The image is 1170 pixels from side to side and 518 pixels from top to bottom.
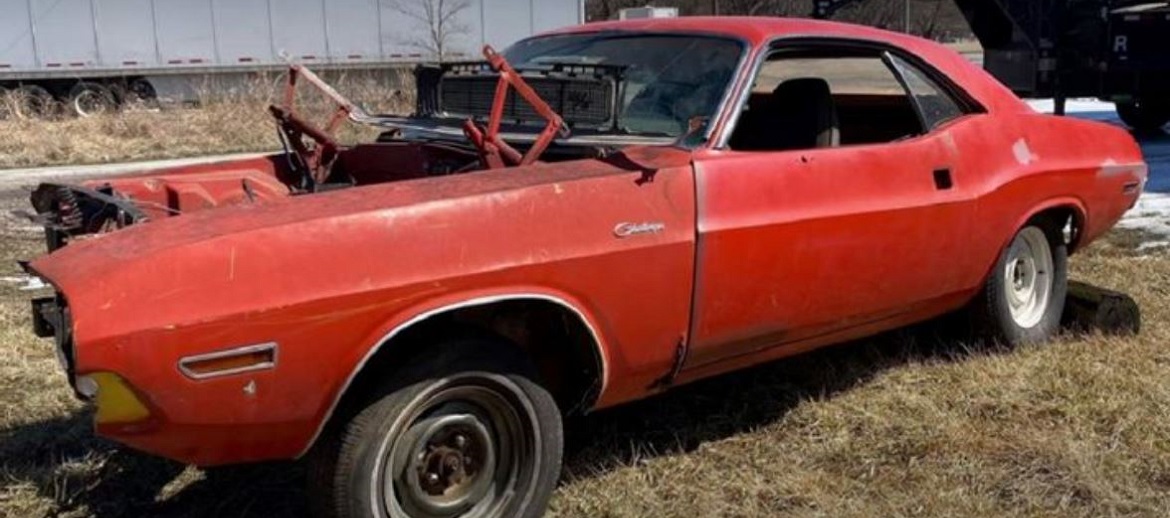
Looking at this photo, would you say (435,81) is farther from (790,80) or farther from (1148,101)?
(1148,101)

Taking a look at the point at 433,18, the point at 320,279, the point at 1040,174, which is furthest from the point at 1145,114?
the point at 433,18

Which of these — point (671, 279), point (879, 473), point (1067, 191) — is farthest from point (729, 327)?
point (1067, 191)

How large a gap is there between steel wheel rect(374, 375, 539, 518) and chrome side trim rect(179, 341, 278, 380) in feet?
1.32

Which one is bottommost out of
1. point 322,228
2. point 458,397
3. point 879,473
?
point 879,473

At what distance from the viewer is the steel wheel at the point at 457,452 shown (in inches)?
123

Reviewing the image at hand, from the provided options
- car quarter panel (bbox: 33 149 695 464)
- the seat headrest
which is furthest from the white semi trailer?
car quarter panel (bbox: 33 149 695 464)

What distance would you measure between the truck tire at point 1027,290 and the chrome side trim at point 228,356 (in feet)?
10.1

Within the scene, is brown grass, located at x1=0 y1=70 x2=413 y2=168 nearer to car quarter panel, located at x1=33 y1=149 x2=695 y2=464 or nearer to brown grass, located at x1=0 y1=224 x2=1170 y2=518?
brown grass, located at x1=0 y1=224 x2=1170 y2=518

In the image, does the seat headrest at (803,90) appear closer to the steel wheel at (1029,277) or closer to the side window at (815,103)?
the side window at (815,103)

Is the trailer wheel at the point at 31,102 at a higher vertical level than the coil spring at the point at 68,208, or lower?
lower

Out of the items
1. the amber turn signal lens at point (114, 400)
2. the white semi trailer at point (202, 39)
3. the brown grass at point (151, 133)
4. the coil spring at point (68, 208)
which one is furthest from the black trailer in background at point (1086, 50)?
the amber turn signal lens at point (114, 400)

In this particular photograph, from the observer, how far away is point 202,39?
25.2 m

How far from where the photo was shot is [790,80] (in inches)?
Answer: 185

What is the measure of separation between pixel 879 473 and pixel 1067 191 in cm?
184
